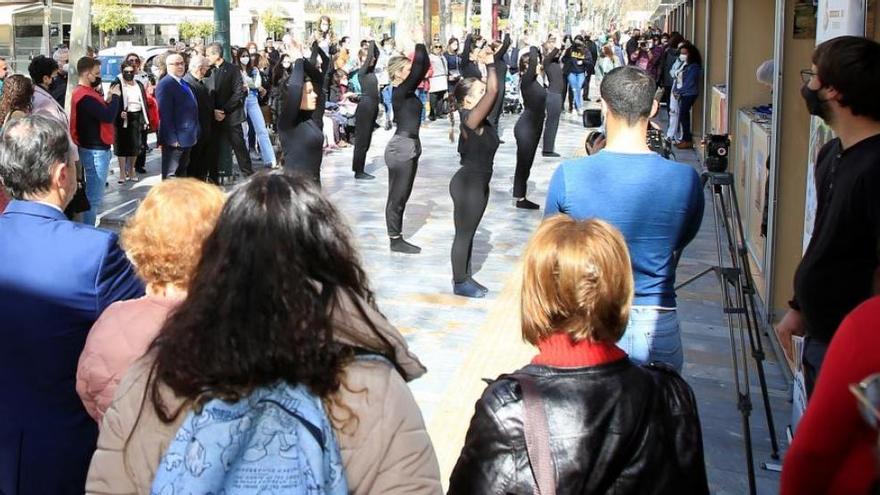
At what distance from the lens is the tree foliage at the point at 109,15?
152ft

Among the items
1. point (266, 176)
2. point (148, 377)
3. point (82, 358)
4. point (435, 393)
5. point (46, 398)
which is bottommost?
point (435, 393)

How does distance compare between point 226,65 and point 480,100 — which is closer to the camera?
point 480,100

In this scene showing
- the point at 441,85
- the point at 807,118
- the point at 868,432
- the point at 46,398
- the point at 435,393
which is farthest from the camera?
the point at 441,85

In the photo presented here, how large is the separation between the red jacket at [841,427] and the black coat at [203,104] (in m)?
9.91

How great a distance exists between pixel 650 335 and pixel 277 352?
6.92 feet

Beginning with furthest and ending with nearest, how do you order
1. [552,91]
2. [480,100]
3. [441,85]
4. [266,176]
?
1. [441,85]
2. [552,91]
3. [480,100]
4. [266,176]

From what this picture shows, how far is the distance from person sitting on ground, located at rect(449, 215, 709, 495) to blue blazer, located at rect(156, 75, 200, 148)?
884 cm

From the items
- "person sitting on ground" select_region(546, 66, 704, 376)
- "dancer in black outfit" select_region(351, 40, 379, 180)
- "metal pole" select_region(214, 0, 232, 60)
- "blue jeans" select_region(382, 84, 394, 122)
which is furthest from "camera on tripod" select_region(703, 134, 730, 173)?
"blue jeans" select_region(382, 84, 394, 122)

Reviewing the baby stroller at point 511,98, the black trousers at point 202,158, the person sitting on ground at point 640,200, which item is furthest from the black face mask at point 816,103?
the baby stroller at point 511,98

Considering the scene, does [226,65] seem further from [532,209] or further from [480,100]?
[480,100]

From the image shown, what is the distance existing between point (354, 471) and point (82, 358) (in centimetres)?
108

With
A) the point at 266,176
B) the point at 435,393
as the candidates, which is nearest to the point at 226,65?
the point at 435,393

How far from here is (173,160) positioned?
1076 centimetres

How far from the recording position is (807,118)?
595 cm
